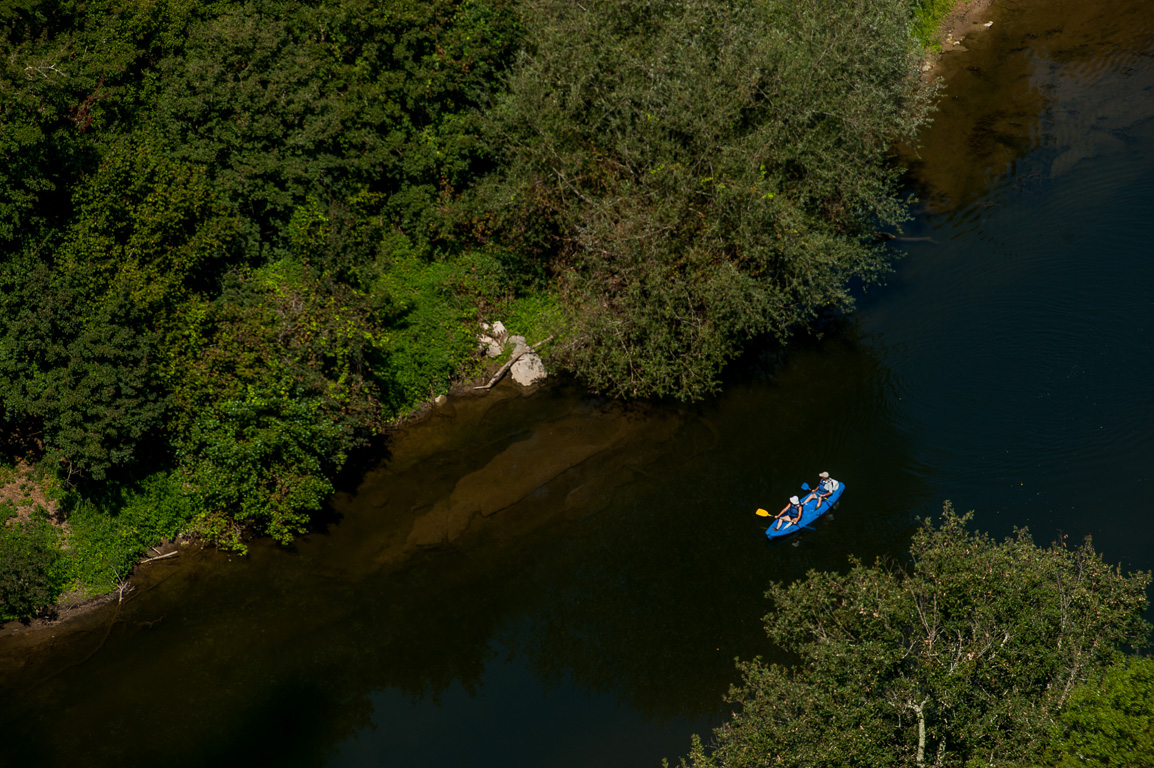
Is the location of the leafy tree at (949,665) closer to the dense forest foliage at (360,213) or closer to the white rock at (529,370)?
the dense forest foliage at (360,213)

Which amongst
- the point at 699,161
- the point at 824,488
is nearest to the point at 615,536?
the point at 824,488

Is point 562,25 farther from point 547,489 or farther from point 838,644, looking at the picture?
point 838,644

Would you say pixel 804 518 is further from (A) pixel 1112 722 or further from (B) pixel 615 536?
(A) pixel 1112 722

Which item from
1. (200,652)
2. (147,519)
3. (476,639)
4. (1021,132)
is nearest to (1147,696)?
(476,639)

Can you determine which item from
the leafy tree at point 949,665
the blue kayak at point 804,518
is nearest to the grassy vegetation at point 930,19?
the blue kayak at point 804,518

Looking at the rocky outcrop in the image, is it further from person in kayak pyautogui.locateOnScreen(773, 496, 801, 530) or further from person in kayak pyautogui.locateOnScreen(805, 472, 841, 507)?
person in kayak pyautogui.locateOnScreen(805, 472, 841, 507)

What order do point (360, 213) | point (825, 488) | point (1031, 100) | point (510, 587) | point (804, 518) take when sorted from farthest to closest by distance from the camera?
point (1031, 100) < point (360, 213) < point (825, 488) < point (804, 518) < point (510, 587)

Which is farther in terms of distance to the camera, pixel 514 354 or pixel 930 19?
pixel 930 19
